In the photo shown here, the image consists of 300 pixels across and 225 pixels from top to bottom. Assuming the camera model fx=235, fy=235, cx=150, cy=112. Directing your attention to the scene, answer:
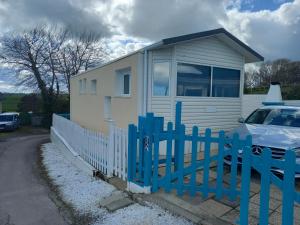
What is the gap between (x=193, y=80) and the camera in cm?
775

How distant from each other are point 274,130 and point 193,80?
123 inches

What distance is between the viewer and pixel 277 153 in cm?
474

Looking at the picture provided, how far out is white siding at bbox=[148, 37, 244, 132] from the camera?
7176 millimetres

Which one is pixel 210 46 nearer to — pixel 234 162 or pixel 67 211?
pixel 234 162

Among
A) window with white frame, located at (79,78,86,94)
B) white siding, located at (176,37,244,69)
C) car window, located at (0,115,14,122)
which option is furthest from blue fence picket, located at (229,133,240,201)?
car window, located at (0,115,14,122)

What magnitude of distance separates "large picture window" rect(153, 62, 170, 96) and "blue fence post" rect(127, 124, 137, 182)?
2.83m

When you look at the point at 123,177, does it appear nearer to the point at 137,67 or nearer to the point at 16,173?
the point at 137,67

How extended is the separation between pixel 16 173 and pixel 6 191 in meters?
1.89

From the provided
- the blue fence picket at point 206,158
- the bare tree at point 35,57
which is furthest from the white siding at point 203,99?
the bare tree at point 35,57

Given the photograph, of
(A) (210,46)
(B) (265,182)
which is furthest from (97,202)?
(A) (210,46)

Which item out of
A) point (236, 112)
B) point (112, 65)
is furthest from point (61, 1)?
point (236, 112)

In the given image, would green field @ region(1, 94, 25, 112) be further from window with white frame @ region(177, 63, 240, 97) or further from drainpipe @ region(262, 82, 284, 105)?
drainpipe @ region(262, 82, 284, 105)

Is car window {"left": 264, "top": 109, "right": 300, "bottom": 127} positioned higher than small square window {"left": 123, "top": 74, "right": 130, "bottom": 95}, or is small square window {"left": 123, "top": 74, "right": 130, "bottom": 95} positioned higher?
small square window {"left": 123, "top": 74, "right": 130, "bottom": 95}

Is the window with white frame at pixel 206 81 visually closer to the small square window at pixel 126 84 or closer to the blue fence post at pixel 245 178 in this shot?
the small square window at pixel 126 84
